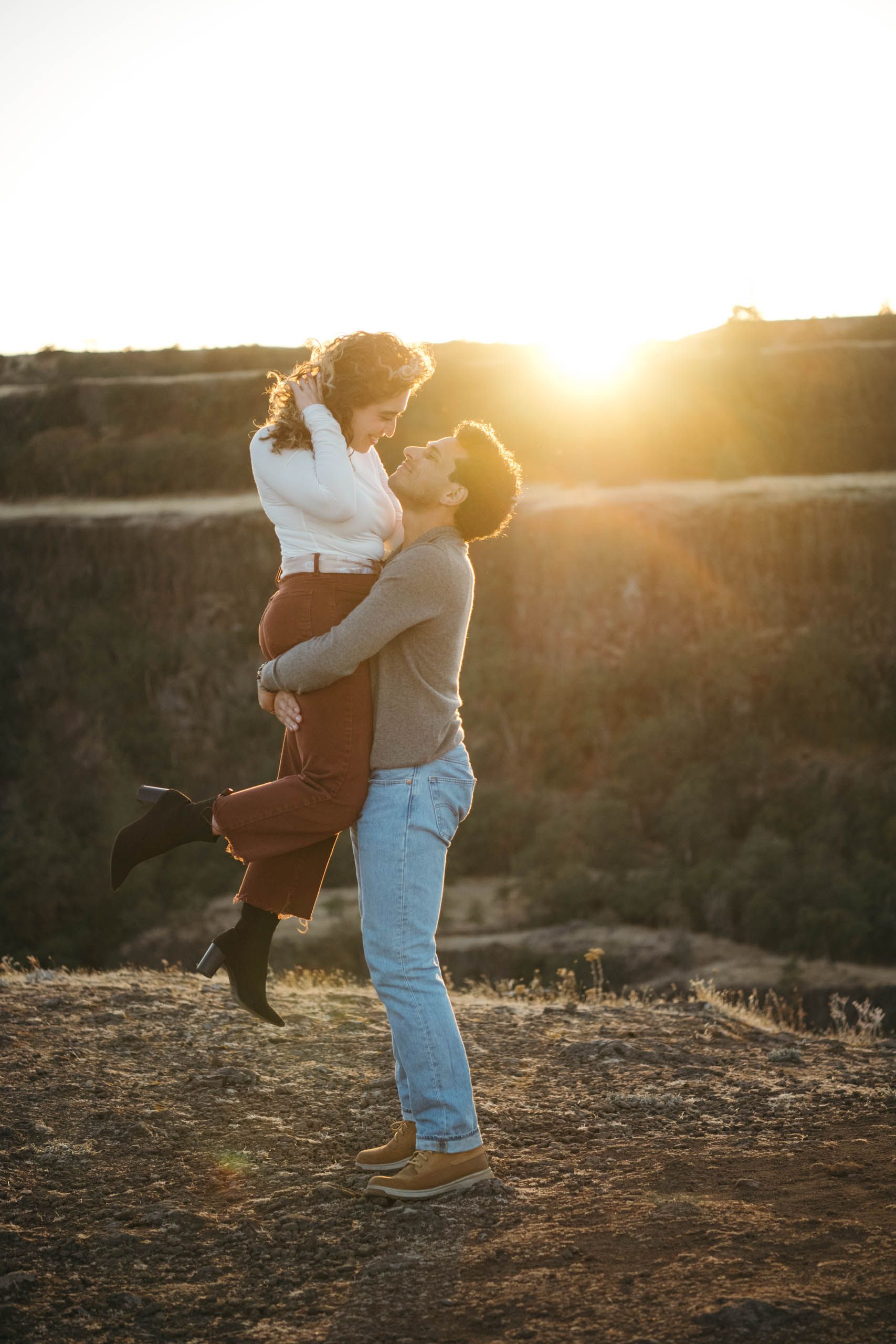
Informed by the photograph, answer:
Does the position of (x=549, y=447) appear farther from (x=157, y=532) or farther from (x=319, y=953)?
(x=319, y=953)

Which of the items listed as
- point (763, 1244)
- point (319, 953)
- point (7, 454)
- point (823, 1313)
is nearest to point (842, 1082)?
point (763, 1244)

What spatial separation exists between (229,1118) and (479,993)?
308 centimetres

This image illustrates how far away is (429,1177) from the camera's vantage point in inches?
117

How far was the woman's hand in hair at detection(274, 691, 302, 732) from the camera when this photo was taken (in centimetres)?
299

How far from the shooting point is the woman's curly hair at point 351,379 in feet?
9.98

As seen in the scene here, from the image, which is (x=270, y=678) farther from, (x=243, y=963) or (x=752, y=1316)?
(x=752, y=1316)

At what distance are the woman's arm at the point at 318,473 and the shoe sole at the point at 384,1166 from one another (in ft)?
5.64

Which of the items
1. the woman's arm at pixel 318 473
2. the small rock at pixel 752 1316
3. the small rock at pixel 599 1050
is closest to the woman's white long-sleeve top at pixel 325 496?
the woman's arm at pixel 318 473

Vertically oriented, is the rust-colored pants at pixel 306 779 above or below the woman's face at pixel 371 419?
below

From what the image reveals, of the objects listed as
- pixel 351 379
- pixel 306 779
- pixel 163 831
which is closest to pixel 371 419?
pixel 351 379

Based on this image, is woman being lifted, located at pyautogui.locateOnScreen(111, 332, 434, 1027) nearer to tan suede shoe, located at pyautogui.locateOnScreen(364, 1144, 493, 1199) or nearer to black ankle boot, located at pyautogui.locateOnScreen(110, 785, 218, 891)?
black ankle boot, located at pyautogui.locateOnScreen(110, 785, 218, 891)

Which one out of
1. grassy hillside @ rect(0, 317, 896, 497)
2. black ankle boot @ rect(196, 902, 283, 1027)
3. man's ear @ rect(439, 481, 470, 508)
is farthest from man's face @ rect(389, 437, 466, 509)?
grassy hillside @ rect(0, 317, 896, 497)

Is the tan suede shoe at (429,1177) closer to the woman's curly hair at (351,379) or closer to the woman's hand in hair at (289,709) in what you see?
the woman's hand in hair at (289,709)

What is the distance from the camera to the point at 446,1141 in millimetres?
3002
